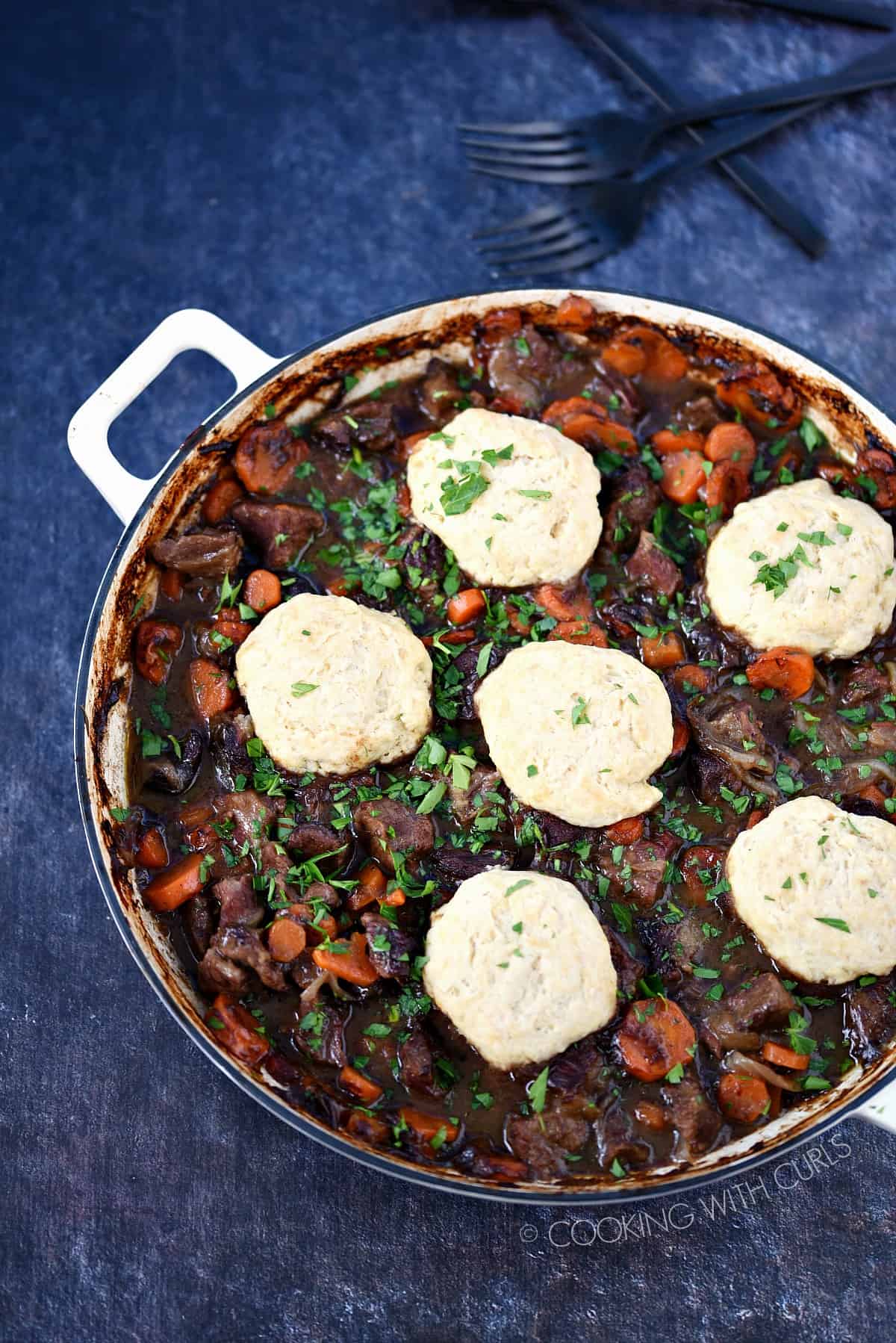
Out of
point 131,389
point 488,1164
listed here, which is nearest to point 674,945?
point 488,1164

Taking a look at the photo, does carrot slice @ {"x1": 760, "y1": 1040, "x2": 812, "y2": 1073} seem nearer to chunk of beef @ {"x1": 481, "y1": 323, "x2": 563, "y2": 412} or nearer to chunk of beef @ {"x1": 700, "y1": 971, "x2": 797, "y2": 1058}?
chunk of beef @ {"x1": 700, "y1": 971, "x2": 797, "y2": 1058}

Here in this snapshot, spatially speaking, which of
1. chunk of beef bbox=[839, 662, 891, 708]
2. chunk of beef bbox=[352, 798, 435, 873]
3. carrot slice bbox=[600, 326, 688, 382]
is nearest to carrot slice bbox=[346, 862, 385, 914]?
chunk of beef bbox=[352, 798, 435, 873]

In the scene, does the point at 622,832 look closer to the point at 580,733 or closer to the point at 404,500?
the point at 580,733

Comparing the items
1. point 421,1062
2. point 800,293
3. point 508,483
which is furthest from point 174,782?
point 800,293

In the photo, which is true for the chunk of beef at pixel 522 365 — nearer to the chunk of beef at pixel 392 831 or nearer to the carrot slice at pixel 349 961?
the chunk of beef at pixel 392 831

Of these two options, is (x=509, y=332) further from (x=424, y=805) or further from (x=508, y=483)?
(x=424, y=805)

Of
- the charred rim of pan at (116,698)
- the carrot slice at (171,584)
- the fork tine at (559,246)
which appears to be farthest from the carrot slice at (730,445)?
the carrot slice at (171,584)

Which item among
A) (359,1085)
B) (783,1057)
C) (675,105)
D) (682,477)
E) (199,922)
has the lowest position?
(783,1057)
